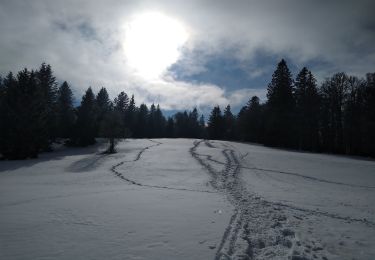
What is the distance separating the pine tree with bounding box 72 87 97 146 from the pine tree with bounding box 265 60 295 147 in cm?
3567

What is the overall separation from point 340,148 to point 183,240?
48497 millimetres

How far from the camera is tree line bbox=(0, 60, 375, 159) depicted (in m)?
32.2

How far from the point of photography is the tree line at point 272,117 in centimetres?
3216

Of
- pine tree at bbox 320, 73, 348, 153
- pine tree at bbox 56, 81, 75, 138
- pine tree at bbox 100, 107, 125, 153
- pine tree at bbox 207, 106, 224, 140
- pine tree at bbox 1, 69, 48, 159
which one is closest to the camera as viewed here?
pine tree at bbox 1, 69, 48, 159

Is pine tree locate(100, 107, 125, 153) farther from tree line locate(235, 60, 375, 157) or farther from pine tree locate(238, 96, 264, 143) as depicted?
pine tree locate(238, 96, 264, 143)

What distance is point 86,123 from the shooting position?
164ft

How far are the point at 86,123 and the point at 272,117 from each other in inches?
1444

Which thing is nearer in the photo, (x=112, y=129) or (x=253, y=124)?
(x=112, y=129)

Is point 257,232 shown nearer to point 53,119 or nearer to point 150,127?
point 53,119

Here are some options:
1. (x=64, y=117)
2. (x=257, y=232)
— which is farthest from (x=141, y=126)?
(x=257, y=232)

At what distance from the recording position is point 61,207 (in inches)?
373

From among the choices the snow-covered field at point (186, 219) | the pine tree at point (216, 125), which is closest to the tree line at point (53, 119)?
the pine tree at point (216, 125)

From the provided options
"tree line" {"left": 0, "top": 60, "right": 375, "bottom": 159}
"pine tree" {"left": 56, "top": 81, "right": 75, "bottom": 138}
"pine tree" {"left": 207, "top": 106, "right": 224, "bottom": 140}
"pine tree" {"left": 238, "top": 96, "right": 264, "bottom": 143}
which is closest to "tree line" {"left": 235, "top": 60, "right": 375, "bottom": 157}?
"tree line" {"left": 0, "top": 60, "right": 375, "bottom": 159}

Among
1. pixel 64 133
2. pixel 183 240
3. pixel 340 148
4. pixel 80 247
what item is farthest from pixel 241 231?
pixel 64 133
